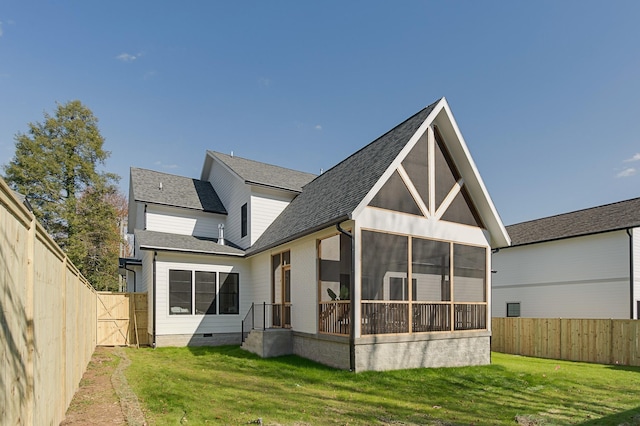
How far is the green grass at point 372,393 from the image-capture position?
22.7 feet

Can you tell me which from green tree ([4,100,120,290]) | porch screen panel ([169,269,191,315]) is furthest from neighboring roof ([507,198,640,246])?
green tree ([4,100,120,290])

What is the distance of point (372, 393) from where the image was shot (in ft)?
28.4

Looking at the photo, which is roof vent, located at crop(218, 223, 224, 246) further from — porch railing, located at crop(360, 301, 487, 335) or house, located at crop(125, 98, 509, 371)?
porch railing, located at crop(360, 301, 487, 335)

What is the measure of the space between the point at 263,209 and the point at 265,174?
246 cm

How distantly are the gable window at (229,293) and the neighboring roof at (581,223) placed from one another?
14842mm

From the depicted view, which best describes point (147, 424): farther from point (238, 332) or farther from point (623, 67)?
point (623, 67)

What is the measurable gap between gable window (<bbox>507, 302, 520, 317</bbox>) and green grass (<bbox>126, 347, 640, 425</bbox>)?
28.6ft

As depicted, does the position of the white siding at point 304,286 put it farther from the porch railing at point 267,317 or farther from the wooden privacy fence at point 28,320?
the wooden privacy fence at point 28,320

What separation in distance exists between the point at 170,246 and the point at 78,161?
58.3 ft

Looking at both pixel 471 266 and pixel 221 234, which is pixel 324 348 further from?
pixel 221 234

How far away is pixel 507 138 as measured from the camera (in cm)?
1848

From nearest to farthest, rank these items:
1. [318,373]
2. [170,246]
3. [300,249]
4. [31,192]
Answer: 1. [318,373]
2. [300,249]
3. [170,246]
4. [31,192]

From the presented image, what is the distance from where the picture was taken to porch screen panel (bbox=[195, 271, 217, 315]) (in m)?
15.8

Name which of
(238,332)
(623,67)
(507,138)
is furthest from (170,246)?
(623,67)
